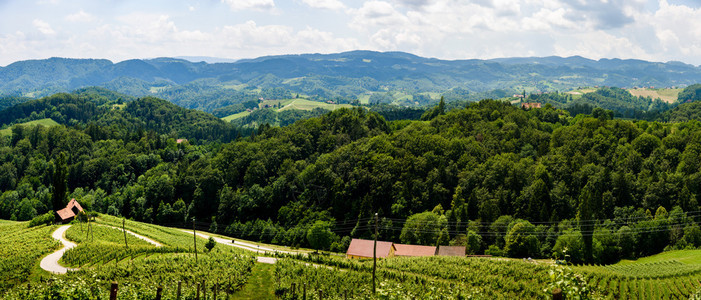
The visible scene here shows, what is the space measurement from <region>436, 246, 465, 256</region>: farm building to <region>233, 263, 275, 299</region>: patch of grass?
32.2 m

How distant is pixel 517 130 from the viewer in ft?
380

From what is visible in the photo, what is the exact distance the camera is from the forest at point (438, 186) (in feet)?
255

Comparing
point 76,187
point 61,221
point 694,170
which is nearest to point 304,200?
point 61,221

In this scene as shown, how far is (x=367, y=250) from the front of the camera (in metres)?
68.8

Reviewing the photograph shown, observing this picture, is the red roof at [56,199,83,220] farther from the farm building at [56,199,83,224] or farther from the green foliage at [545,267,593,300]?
the green foliage at [545,267,593,300]

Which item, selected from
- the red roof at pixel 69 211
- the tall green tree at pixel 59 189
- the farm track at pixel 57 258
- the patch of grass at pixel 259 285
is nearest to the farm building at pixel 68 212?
the red roof at pixel 69 211

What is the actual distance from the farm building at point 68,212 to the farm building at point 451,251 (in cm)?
6014

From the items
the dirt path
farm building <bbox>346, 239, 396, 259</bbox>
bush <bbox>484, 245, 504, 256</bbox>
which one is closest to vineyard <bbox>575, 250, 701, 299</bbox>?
bush <bbox>484, 245, 504, 256</bbox>

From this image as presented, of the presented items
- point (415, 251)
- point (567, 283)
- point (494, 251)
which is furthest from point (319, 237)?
point (567, 283)

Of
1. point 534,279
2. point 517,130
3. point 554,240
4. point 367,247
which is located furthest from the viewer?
point 517,130

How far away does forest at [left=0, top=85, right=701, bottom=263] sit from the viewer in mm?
77625

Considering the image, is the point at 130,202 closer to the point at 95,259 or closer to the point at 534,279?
the point at 95,259

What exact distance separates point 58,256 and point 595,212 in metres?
81.6

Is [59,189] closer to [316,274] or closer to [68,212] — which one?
[68,212]
